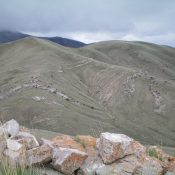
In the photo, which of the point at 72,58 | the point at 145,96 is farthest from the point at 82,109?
the point at 72,58

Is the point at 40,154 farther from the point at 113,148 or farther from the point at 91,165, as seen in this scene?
the point at 113,148

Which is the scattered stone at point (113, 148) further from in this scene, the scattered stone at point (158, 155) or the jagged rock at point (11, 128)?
the jagged rock at point (11, 128)

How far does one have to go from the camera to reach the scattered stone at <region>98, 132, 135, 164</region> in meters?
11.6

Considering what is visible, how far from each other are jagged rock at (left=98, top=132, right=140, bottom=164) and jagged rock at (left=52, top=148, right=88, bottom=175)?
50cm

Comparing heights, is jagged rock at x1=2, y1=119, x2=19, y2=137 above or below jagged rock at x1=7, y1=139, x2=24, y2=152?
above

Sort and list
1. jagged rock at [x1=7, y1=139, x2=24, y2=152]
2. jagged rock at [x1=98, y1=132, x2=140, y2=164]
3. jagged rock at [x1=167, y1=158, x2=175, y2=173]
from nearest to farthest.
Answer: jagged rock at [x1=7, y1=139, x2=24, y2=152] < jagged rock at [x1=98, y1=132, x2=140, y2=164] < jagged rock at [x1=167, y1=158, x2=175, y2=173]

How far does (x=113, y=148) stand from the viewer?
1162 cm

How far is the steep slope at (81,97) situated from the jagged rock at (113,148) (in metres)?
71.0

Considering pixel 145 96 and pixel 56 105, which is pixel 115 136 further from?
pixel 145 96

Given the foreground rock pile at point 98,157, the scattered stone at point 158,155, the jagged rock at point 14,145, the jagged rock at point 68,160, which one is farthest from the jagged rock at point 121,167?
the jagged rock at point 14,145

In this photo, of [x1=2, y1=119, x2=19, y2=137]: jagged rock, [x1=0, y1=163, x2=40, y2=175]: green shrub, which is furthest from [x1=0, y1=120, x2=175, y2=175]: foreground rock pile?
[x1=0, y1=163, x2=40, y2=175]: green shrub

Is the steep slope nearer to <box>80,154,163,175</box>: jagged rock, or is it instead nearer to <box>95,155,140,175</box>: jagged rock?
<box>80,154,163,175</box>: jagged rock


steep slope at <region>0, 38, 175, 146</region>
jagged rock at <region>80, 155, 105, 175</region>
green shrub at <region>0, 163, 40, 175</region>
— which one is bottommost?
steep slope at <region>0, 38, 175, 146</region>

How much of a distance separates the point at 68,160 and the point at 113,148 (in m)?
1.15
